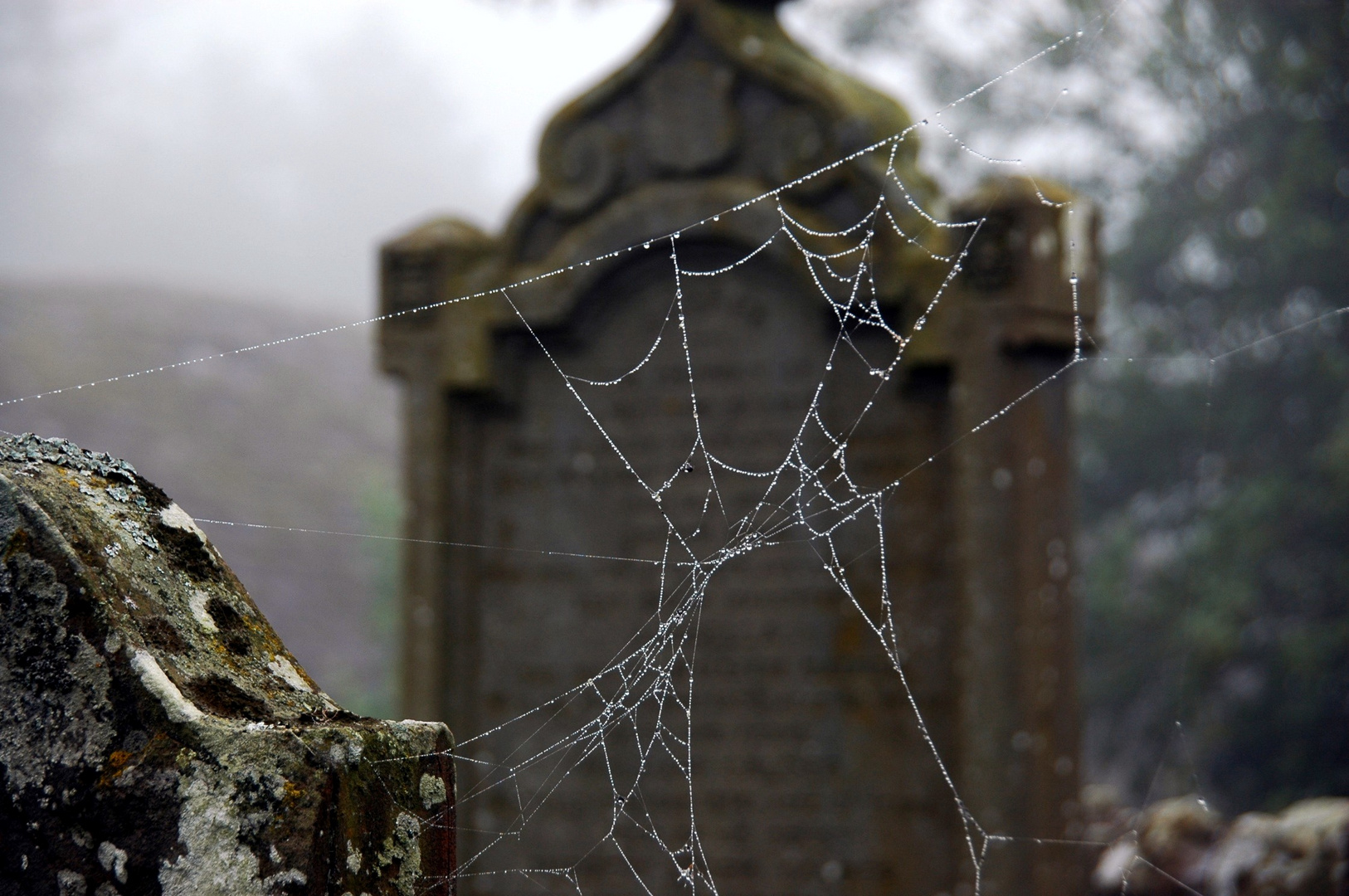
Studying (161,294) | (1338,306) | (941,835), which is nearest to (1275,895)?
(941,835)

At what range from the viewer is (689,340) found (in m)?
4.43

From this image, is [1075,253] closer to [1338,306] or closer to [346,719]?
[346,719]

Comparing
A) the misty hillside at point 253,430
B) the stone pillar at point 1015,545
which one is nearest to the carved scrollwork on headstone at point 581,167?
the stone pillar at point 1015,545

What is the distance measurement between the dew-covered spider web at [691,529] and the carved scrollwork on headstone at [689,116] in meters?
0.31

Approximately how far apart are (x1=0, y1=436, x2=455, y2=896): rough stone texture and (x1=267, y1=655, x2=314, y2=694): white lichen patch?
0.30ft

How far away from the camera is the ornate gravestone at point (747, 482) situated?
13.2ft

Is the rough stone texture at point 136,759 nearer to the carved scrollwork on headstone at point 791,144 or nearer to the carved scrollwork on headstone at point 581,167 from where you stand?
the carved scrollwork on headstone at point 791,144

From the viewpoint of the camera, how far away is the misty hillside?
2039cm

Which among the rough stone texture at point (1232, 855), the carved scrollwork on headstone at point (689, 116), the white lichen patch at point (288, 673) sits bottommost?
the rough stone texture at point (1232, 855)

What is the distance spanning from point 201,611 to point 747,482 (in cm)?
312

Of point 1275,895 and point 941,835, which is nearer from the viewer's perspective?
point 941,835

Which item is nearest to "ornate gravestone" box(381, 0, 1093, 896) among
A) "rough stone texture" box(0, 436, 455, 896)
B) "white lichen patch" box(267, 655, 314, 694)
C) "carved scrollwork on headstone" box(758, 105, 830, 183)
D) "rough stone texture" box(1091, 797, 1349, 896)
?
"carved scrollwork on headstone" box(758, 105, 830, 183)

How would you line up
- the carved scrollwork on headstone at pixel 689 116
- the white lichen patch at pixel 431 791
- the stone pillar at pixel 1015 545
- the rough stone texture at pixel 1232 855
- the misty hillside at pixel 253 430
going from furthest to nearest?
1. the misty hillside at pixel 253 430
2. the carved scrollwork on headstone at pixel 689 116
3. the rough stone texture at pixel 1232 855
4. the stone pillar at pixel 1015 545
5. the white lichen patch at pixel 431 791

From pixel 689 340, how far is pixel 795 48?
3.93ft
